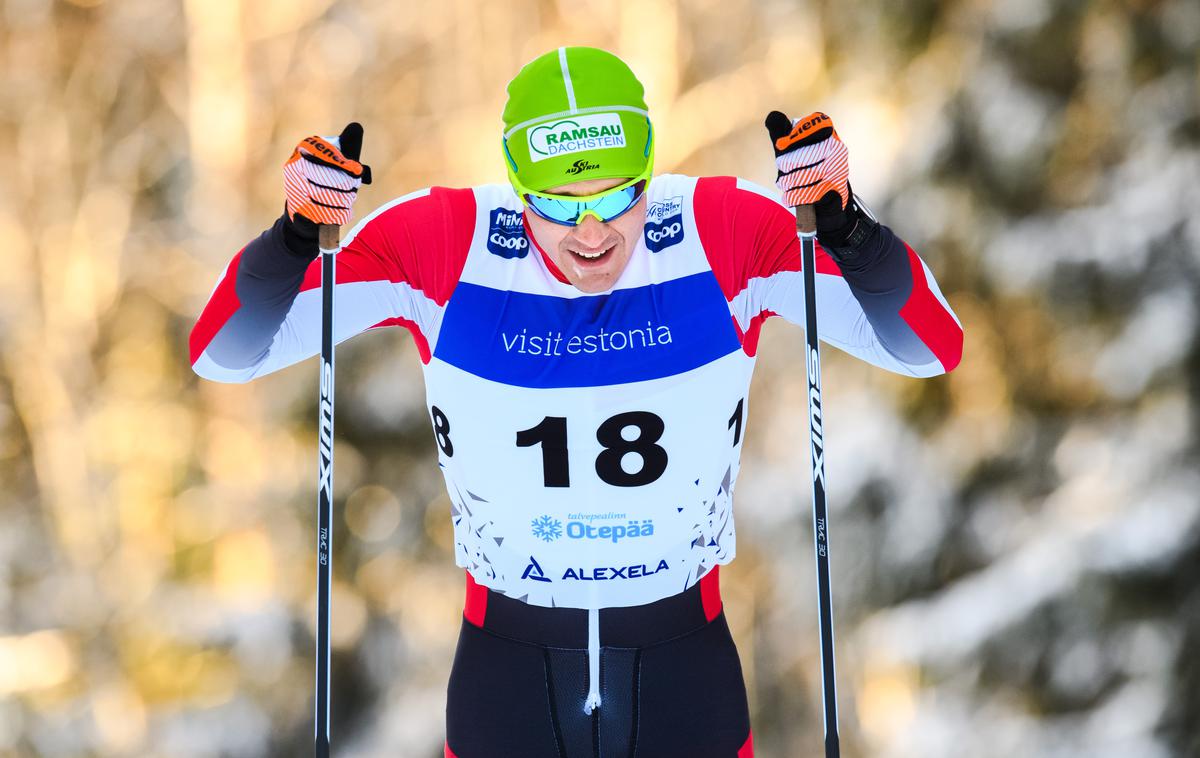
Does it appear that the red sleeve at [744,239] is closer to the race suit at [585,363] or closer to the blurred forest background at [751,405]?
the race suit at [585,363]

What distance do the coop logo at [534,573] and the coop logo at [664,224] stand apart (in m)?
0.47

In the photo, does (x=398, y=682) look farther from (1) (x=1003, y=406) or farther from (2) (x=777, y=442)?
(1) (x=1003, y=406)

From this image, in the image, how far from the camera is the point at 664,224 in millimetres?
1645

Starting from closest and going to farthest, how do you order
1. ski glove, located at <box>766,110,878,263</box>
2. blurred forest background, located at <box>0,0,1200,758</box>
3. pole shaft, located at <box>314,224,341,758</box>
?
ski glove, located at <box>766,110,878,263</box>
pole shaft, located at <box>314,224,341,758</box>
blurred forest background, located at <box>0,0,1200,758</box>

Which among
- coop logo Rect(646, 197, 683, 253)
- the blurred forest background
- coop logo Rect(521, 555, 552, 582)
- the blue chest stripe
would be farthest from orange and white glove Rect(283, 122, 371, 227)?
the blurred forest background

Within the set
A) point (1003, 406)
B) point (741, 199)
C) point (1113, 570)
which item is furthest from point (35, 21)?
point (1113, 570)

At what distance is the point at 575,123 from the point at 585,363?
1.05ft

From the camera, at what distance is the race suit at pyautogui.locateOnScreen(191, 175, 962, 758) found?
5.19 ft

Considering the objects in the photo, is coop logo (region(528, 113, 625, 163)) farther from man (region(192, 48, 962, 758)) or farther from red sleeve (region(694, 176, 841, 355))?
red sleeve (region(694, 176, 841, 355))

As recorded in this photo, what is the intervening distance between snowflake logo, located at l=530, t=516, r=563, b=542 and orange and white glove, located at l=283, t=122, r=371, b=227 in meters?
0.48

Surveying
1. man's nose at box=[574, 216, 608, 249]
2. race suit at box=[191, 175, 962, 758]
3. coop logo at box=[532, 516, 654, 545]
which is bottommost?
coop logo at box=[532, 516, 654, 545]

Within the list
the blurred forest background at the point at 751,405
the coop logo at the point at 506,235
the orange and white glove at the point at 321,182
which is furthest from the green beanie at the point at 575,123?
the blurred forest background at the point at 751,405

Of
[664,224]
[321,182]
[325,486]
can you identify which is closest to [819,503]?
[664,224]

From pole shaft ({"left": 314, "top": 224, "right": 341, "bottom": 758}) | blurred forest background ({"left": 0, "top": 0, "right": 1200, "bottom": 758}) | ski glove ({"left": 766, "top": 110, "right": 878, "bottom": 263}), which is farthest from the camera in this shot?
blurred forest background ({"left": 0, "top": 0, "right": 1200, "bottom": 758})
